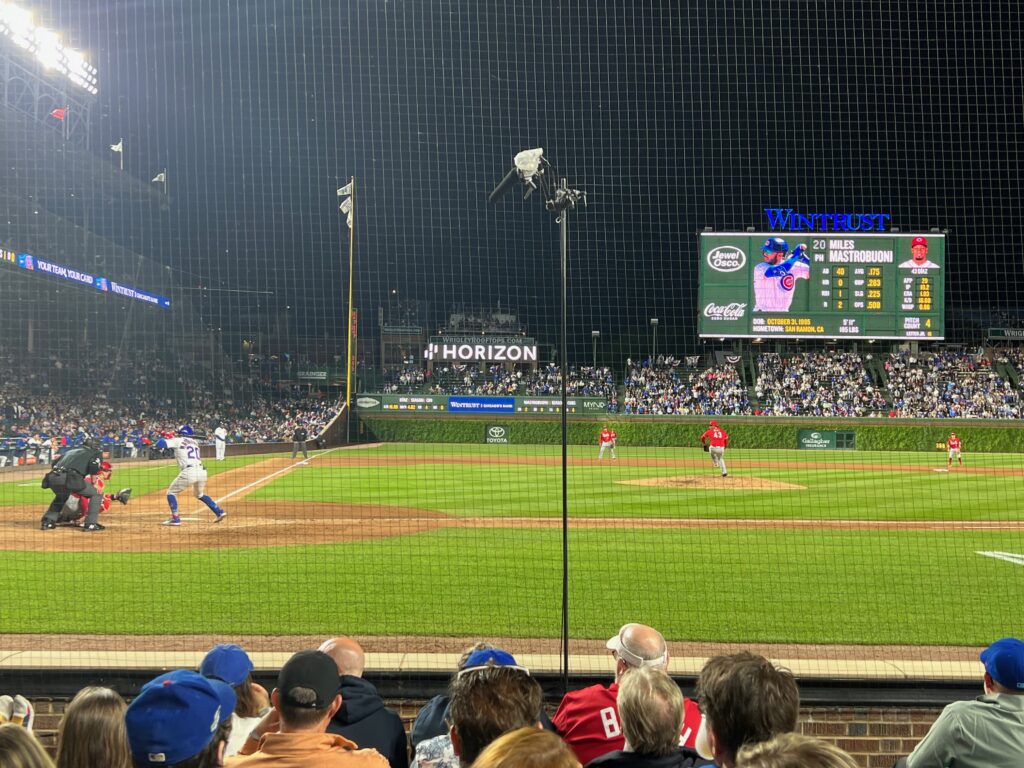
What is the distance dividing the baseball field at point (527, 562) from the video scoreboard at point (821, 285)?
18299mm

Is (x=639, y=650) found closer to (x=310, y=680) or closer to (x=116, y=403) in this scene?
(x=310, y=680)

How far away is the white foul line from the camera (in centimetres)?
1279

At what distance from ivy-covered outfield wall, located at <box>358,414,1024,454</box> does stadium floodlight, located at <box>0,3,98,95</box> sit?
63.4 feet

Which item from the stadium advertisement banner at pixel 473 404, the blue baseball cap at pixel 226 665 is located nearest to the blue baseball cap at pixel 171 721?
the blue baseball cap at pixel 226 665

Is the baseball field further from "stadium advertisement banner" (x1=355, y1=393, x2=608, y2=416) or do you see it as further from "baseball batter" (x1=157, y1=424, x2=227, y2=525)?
"stadium advertisement banner" (x1=355, y1=393, x2=608, y2=416)

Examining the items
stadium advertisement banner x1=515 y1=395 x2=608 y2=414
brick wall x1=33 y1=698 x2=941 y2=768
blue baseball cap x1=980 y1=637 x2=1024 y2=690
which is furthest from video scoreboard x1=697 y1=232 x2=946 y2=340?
blue baseball cap x1=980 y1=637 x2=1024 y2=690

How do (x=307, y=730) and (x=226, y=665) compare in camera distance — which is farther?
(x=226, y=665)

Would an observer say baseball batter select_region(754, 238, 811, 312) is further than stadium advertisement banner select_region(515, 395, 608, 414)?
No

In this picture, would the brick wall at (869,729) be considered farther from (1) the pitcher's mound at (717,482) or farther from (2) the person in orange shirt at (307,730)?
(1) the pitcher's mound at (717,482)

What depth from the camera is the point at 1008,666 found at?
3617 mm

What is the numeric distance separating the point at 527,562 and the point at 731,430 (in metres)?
31.6

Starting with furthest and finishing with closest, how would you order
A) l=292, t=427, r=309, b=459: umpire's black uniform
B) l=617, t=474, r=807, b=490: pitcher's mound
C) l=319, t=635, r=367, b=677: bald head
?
l=292, t=427, r=309, b=459: umpire's black uniform → l=617, t=474, r=807, b=490: pitcher's mound → l=319, t=635, r=367, b=677: bald head

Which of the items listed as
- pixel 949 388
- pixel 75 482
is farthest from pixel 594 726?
pixel 949 388

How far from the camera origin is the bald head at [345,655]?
13.2ft
